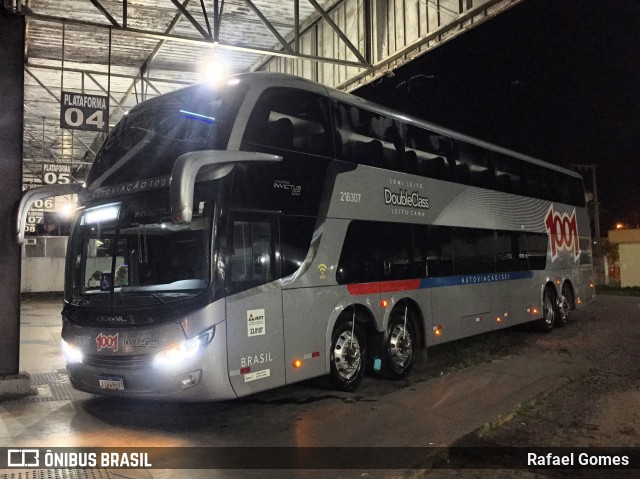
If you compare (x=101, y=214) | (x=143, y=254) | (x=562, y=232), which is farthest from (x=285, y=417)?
(x=562, y=232)

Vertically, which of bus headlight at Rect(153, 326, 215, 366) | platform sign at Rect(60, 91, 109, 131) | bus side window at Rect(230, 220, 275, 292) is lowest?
bus headlight at Rect(153, 326, 215, 366)

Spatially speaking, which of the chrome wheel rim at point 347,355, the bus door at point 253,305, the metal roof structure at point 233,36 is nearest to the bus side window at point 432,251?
the chrome wheel rim at point 347,355

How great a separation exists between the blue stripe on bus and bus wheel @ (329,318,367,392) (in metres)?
1.95

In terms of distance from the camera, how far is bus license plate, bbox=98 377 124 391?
6047 millimetres

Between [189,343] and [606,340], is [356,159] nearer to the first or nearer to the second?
[189,343]

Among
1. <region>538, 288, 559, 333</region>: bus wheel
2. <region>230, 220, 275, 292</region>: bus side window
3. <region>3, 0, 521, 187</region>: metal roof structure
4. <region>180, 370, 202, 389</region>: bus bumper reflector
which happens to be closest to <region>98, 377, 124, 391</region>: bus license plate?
<region>180, 370, 202, 389</region>: bus bumper reflector

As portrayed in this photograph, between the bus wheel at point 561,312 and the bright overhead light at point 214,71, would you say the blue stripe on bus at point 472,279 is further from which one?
the bright overhead light at point 214,71

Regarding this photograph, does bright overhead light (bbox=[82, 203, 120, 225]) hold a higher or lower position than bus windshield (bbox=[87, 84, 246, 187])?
lower

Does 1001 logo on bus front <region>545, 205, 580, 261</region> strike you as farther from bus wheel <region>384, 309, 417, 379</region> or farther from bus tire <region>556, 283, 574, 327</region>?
bus wheel <region>384, 309, 417, 379</region>

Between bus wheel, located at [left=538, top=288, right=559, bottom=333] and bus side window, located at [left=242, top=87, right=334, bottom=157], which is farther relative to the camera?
bus wheel, located at [left=538, top=288, right=559, bottom=333]

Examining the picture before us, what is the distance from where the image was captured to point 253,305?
6.27 metres

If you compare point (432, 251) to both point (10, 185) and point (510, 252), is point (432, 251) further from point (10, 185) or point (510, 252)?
point (10, 185)

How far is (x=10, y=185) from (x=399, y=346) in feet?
21.2

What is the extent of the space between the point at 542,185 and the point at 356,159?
8142mm
